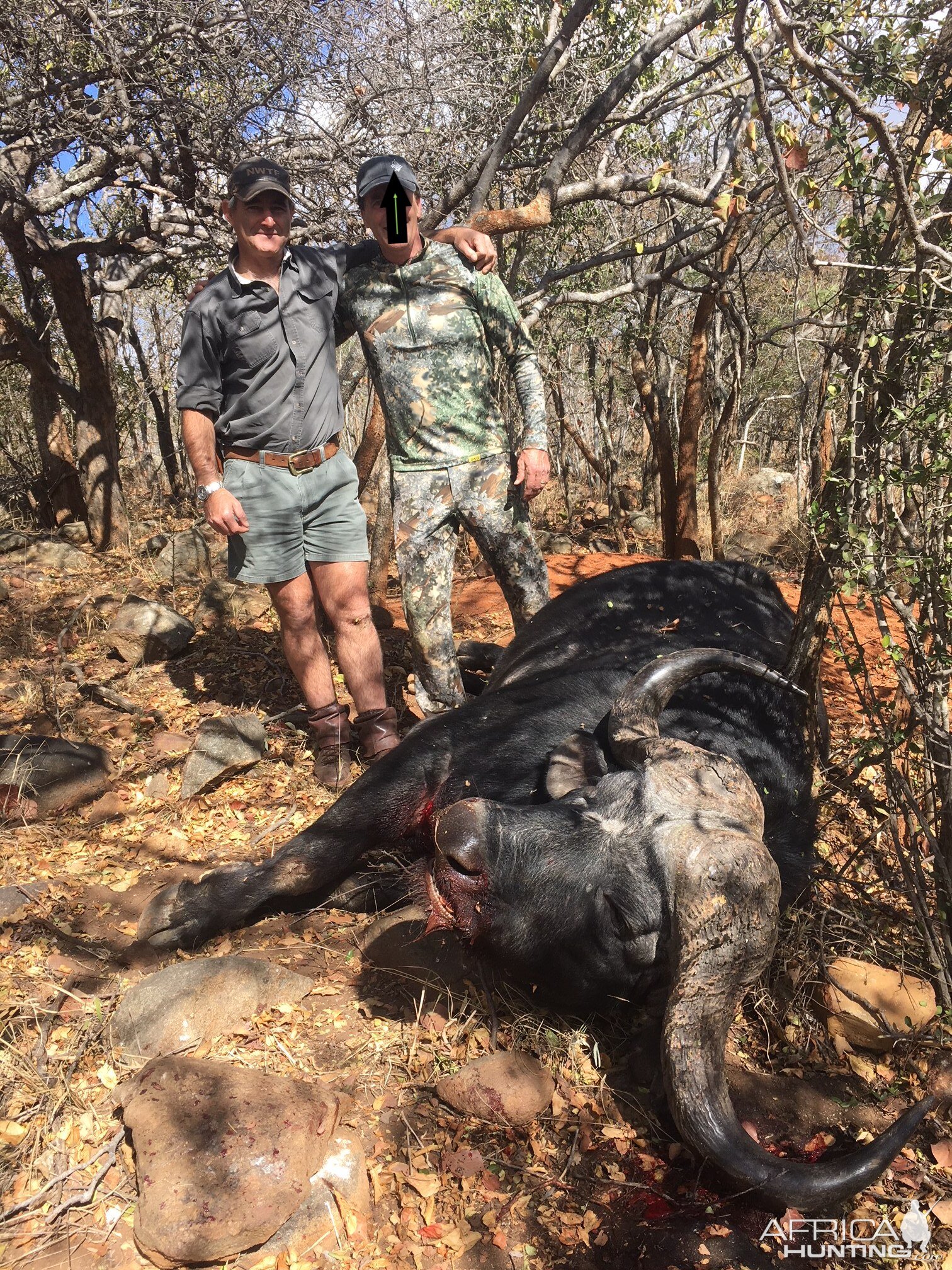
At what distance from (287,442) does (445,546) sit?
871mm

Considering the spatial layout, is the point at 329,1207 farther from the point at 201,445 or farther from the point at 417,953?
the point at 201,445

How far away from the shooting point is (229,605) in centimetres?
611

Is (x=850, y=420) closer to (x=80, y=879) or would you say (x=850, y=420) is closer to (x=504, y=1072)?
(x=504, y=1072)

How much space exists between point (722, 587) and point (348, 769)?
204cm

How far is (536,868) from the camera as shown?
269 centimetres

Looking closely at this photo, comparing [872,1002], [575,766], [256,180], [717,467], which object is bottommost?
[872,1002]

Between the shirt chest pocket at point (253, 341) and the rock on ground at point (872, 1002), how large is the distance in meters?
3.28

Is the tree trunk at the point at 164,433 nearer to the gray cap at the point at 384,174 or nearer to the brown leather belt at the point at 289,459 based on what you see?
the brown leather belt at the point at 289,459

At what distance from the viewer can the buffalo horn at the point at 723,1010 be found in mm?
2080

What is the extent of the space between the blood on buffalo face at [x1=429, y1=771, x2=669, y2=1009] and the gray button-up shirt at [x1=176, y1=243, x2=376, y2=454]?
219cm

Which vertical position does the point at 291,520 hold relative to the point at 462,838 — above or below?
above

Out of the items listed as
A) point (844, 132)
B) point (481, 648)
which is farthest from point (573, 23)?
point (481, 648)

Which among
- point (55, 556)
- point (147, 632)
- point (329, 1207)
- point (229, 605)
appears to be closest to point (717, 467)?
point (229, 605)

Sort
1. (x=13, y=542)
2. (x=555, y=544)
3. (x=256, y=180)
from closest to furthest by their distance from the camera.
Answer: (x=256, y=180), (x=13, y=542), (x=555, y=544)
